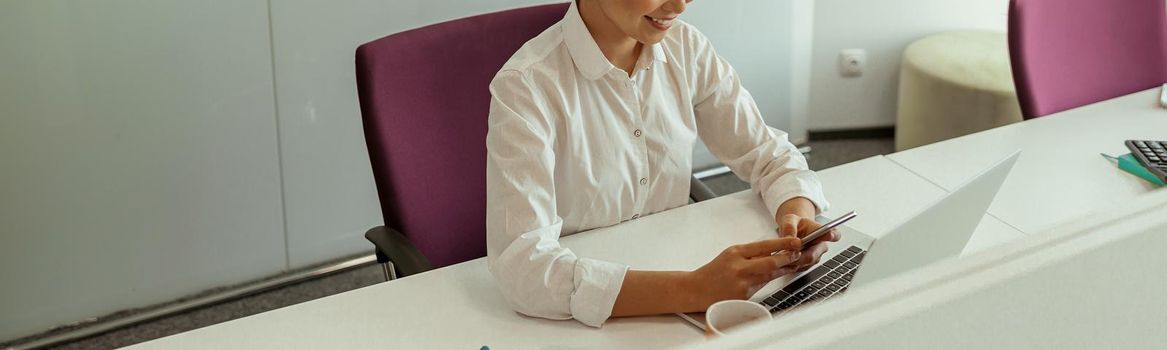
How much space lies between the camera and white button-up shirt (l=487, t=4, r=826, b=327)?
5.20ft

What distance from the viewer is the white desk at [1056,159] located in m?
1.94

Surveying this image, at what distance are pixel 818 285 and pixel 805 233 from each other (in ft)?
0.37

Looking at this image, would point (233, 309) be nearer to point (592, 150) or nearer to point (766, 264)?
point (592, 150)

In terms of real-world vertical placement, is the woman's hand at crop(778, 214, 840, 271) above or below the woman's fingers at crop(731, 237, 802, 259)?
below

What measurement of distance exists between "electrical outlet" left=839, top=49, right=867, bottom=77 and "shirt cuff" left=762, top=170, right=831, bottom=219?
1.96m

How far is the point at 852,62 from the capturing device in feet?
12.5

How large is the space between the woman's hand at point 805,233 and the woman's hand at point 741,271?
0.19ft

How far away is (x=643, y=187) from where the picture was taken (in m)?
1.91

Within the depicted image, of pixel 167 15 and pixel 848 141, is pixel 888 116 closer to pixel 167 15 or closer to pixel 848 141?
pixel 848 141

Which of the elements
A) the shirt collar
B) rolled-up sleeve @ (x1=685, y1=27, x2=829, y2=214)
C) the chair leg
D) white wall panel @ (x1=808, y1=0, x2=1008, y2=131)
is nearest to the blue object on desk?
rolled-up sleeve @ (x1=685, y1=27, x2=829, y2=214)

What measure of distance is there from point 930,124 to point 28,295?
2399mm

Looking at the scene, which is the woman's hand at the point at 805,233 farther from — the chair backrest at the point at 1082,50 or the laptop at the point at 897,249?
the chair backrest at the point at 1082,50

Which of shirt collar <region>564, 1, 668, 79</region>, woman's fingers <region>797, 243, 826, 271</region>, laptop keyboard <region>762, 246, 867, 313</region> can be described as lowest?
laptop keyboard <region>762, 246, 867, 313</region>

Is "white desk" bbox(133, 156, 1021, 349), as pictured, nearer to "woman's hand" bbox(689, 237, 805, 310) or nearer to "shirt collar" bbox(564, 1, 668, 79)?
"woman's hand" bbox(689, 237, 805, 310)
